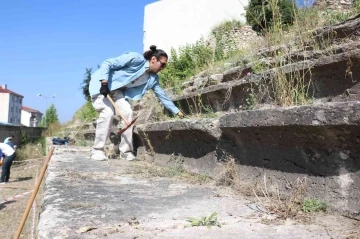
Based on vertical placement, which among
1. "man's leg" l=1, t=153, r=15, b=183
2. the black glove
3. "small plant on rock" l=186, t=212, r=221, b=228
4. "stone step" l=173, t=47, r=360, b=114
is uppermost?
the black glove

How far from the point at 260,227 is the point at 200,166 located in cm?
141

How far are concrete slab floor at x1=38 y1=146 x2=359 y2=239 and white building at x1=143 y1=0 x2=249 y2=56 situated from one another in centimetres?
1423

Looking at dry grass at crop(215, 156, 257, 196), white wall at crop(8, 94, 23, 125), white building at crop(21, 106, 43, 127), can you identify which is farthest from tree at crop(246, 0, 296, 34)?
white building at crop(21, 106, 43, 127)

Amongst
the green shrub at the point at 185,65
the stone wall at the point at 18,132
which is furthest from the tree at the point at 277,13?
the stone wall at the point at 18,132

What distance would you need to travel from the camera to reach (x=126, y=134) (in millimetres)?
4973

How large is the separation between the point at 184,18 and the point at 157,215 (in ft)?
53.8

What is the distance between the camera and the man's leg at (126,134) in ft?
16.3

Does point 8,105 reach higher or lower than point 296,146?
higher

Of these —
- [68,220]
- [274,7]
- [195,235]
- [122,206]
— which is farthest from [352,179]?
[274,7]

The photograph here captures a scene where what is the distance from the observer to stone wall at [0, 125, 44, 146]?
21.1m

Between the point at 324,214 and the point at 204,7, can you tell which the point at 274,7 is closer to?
the point at 324,214


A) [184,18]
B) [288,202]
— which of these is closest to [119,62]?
[288,202]

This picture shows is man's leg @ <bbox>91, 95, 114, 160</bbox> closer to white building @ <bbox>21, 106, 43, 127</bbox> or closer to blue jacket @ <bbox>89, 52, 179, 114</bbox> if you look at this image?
blue jacket @ <bbox>89, 52, 179, 114</bbox>

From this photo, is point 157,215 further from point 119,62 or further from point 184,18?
point 184,18
